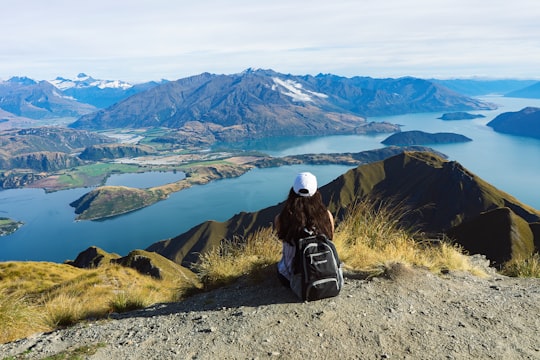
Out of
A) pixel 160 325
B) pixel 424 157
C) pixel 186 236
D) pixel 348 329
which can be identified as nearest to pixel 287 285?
pixel 348 329

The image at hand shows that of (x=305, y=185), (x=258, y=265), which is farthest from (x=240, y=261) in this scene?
(x=305, y=185)

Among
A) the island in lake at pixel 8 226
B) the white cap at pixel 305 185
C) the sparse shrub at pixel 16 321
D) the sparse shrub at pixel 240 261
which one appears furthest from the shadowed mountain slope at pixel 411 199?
the island in lake at pixel 8 226

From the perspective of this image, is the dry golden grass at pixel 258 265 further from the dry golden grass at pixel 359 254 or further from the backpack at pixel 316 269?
the backpack at pixel 316 269

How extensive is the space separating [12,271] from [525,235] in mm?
71616

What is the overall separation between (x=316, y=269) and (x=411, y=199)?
142005 millimetres

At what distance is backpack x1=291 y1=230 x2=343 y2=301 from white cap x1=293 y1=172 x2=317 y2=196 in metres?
0.88

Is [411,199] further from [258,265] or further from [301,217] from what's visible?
[301,217]

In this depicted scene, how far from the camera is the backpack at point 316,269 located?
22.2 ft

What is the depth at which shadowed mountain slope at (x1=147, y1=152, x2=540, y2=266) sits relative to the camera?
112 meters

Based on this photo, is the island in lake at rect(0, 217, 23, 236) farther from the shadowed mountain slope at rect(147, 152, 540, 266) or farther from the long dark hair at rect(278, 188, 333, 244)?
the long dark hair at rect(278, 188, 333, 244)

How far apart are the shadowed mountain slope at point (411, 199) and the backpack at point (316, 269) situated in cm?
8972

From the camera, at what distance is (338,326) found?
6223 millimetres

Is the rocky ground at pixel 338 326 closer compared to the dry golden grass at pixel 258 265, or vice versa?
the rocky ground at pixel 338 326

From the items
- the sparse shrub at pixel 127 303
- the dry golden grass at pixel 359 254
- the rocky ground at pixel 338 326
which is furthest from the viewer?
the dry golden grass at pixel 359 254
